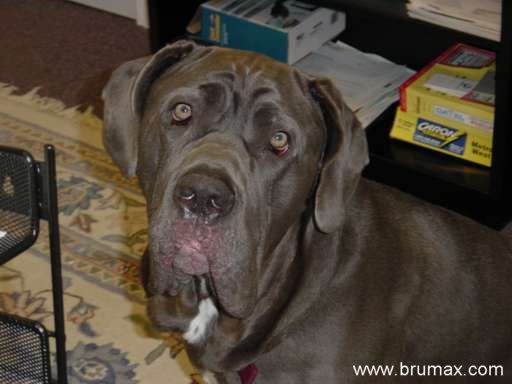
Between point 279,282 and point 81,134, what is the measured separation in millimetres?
1634

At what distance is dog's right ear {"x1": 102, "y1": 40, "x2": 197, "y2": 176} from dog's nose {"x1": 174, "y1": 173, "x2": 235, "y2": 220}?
269 millimetres

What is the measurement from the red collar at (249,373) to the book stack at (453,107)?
1.29m

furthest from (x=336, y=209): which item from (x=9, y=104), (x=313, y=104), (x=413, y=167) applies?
(x=9, y=104)

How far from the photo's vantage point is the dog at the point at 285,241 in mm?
1613

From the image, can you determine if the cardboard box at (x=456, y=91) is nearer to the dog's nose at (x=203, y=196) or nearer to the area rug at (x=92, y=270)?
the area rug at (x=92, y=270)

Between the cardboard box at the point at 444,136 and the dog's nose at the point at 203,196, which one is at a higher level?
the dog's nose at the point at 203,196

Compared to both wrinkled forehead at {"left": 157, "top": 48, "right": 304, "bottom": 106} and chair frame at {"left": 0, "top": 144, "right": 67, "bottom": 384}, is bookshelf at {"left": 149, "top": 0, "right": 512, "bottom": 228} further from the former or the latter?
chair frame at {"left": 0, "top": 144, "right": 67, "bottom": 384}

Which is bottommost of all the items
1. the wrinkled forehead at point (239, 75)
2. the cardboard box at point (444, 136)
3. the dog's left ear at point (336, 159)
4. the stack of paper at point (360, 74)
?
the cardboard box at point (444, 136)

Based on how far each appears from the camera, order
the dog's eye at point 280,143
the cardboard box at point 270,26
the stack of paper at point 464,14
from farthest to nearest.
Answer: the cardboard box at point 270,26 → the stack of paper at point 464,14 → the dog's eye at point 280,143

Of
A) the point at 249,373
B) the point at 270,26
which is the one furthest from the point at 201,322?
the point at 270,26

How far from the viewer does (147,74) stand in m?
1.78

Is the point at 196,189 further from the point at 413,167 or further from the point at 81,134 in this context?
the point at 81,134

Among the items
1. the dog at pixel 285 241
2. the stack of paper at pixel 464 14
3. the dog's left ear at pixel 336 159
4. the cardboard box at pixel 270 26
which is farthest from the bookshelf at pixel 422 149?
the dog's left ear at pixel 336 159

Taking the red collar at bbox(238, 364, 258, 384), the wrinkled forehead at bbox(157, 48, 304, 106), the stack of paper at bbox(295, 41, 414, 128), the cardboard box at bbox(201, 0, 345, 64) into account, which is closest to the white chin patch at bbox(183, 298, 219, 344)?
the red collar at bbox(238, 364, 258, 384)
